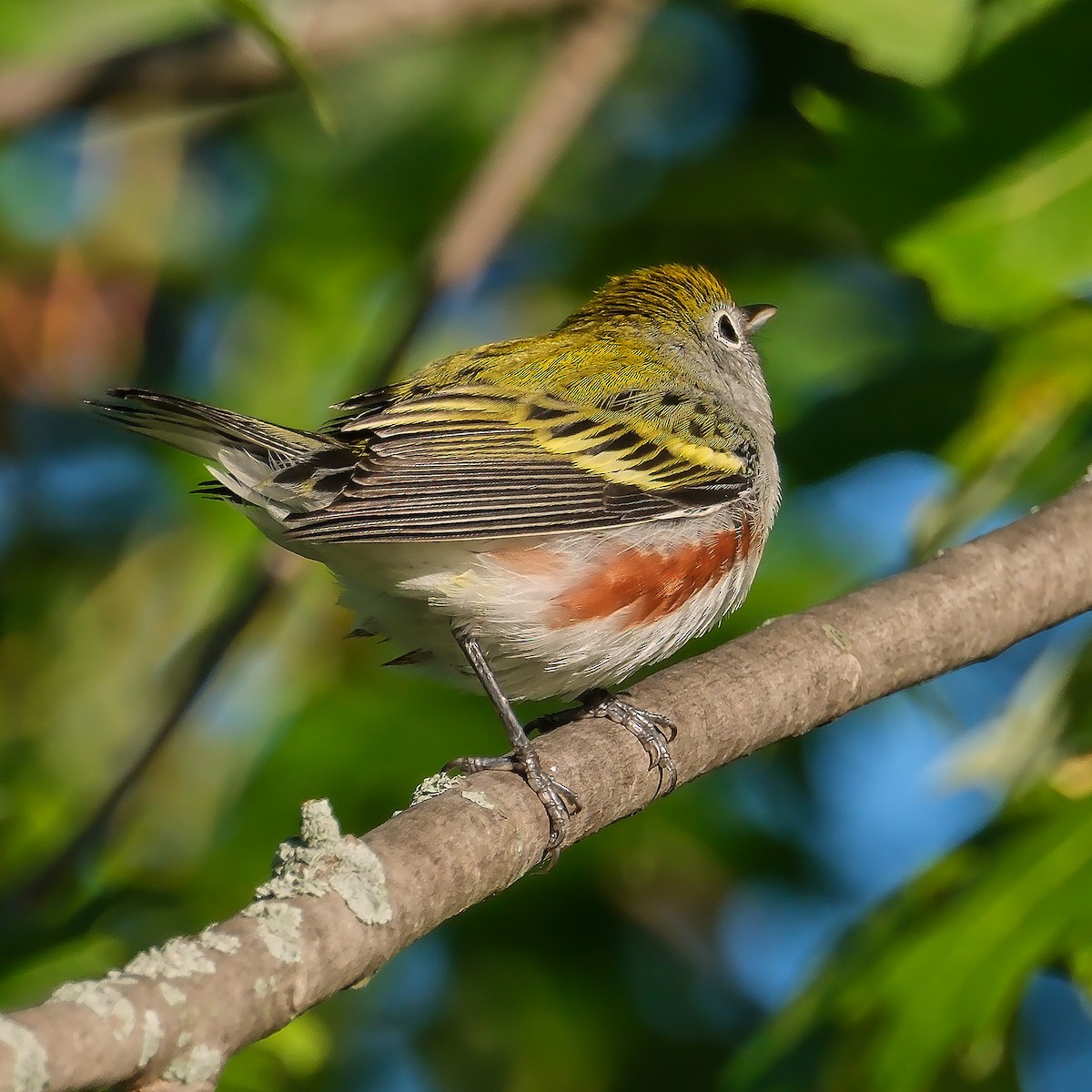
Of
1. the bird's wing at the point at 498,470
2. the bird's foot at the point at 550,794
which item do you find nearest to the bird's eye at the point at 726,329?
the bird's wing at the point at 498,470

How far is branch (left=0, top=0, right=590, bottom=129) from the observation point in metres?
5.09

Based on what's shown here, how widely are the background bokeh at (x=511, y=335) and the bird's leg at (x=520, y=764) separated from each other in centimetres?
63

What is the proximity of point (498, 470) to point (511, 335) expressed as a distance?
2321 mm

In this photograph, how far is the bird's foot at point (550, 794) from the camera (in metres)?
3.40

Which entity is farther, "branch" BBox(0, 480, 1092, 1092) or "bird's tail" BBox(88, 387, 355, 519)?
"bird's tail" BBox(88, 387, 355, 519)

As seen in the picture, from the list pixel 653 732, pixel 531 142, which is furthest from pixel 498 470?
pixel 531 142

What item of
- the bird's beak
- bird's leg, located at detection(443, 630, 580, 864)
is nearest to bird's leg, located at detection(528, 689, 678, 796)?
bird's leg, located at detection(443, 630, 580, 864)

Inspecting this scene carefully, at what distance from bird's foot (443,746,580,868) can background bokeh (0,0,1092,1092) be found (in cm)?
90

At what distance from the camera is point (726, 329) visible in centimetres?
638

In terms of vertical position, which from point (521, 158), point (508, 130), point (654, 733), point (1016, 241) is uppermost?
point (508, 130)

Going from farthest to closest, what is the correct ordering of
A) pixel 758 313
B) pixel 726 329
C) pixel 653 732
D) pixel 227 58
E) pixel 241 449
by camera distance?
pixel 726 329, pixel 758 313, pixel 227 58, pixel 241 449, pixel 653 732

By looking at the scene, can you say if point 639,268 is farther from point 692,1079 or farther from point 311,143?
point 692,1079

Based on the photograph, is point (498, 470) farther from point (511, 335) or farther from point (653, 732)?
point (511, 335)

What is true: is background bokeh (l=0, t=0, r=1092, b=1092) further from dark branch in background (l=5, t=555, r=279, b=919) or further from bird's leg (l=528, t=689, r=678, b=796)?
bird's leg (l=528, t=689, r=678, b=796)
